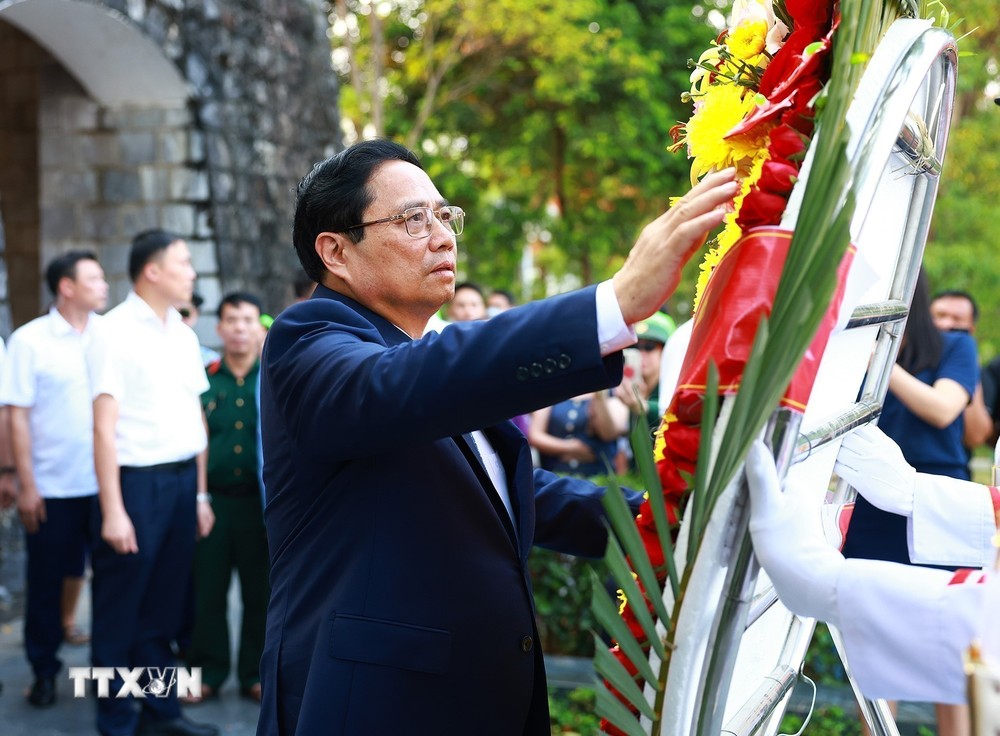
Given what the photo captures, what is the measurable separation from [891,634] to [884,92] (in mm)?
698

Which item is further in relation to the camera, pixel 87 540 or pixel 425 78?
pixel 425 78

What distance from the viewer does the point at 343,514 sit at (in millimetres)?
1892

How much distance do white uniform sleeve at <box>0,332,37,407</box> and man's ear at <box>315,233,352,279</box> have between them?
12.3 feet

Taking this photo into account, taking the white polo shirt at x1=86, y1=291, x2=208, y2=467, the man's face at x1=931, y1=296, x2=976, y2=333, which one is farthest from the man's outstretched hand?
the man's face at x1=931, y1=296, x2=976, y2=333

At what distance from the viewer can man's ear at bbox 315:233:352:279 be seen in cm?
208

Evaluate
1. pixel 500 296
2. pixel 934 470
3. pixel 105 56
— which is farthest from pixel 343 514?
pixel 105 56

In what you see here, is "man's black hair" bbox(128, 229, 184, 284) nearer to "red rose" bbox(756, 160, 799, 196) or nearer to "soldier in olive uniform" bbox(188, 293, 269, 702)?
"soldier in olive uniform" bbox(188, 293, 269, 702)

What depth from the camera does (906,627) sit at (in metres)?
1.38

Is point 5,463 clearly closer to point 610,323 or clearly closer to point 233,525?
point 233,525

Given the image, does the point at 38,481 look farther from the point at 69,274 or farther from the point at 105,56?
the point at 105,56

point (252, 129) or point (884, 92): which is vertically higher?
point (252, 129)

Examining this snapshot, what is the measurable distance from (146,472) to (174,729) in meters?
1.08

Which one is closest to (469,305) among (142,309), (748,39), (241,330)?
(241,330)

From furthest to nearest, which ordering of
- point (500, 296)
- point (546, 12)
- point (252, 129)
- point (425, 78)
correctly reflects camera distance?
1. point (425, 78)
2. point (546, 12)
3. point (252, 129)
4. point (500, 296)
